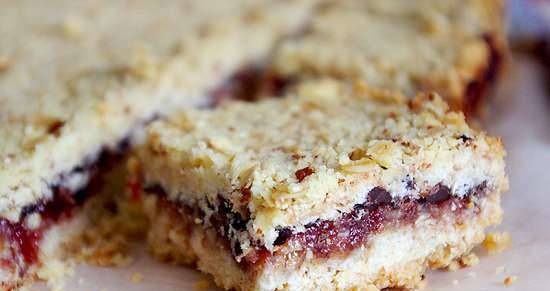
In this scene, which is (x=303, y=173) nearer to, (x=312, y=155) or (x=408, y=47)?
(x=312, y=155)

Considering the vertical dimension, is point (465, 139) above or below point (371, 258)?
above

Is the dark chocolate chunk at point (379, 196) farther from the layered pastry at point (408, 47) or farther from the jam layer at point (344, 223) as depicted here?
the layered pastry at point (408, 47)

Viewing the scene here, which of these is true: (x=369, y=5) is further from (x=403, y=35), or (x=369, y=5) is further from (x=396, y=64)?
(x=396, y=64)

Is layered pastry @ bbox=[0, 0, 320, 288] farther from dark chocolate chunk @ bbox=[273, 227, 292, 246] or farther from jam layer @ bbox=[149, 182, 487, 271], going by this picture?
dark chocolate chunk @ bbox=[273, 227, 292, 246]

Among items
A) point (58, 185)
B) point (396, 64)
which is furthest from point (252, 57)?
point (58, 185)

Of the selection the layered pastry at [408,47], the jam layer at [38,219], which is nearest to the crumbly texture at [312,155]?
the jam layer at [38,219]

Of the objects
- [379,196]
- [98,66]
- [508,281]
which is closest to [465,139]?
[379,196]

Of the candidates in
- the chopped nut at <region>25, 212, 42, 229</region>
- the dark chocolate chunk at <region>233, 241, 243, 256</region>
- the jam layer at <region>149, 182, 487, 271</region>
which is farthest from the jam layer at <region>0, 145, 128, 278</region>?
the dark chocolate chunk at <region>233, 241, 243, 256</region>
